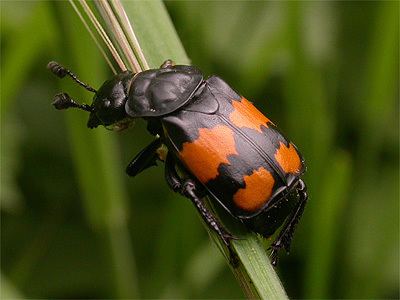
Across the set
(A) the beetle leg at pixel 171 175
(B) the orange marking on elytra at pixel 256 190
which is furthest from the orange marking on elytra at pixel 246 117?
(A) the beetle leg at pixel 171 175

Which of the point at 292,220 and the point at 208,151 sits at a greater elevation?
the point at 208,151

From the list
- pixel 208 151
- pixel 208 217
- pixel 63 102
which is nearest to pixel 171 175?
pixel 208 151

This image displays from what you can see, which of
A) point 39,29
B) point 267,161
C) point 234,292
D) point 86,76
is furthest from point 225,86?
point 234,292

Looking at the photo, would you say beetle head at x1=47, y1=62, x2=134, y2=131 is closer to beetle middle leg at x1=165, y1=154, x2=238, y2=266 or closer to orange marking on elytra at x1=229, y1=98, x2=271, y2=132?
beetle middle leg at x1=165, y1=154, x2=238, y2=266

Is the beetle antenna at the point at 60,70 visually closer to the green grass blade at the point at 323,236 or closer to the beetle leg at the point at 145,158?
the beetle leg at the point at 145,158

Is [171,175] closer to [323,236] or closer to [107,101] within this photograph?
[107,101]
